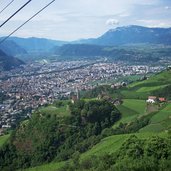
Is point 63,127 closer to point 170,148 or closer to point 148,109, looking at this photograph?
point 148,109

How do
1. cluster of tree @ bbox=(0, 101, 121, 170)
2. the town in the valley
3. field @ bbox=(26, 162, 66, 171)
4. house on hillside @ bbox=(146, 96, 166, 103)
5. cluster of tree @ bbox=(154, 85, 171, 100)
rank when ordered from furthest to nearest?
the town in the valley, cluster of tree @ bbox=(154, 85, 171, 100), house on hillside @ bbox=(146, 96, 166, 103), cluster of tree @ bbox=(0, 101, 121, 170), field @ bbox=(26, 162, 66, 171)

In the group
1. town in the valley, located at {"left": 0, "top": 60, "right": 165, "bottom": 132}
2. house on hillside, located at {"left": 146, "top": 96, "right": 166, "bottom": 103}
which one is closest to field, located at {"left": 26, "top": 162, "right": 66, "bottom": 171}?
town in the valley, located at {"left": 0, "top": 60, "right": 165, "bottom": 132}

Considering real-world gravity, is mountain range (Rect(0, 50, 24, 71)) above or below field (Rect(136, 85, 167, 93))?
above

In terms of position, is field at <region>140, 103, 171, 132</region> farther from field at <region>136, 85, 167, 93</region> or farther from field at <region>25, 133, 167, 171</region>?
field at <region>136, 85, 167, 93</region>

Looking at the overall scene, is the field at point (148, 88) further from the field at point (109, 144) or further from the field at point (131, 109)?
the field at point (109, 144)

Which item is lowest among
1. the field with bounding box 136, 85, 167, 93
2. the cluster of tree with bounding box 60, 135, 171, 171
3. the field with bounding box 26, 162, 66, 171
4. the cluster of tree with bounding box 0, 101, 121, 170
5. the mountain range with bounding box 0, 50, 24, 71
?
the field with bounding box 26, 162, 66, 171

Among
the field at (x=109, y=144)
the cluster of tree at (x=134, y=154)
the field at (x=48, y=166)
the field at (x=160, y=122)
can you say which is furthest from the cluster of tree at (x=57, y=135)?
the cluster of tree at (x=134, y=154)

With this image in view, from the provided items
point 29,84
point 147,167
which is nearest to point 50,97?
point 29,84

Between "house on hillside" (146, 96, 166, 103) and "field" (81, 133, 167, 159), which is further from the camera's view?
"house on hillside" (146, 96, 166, 103)
